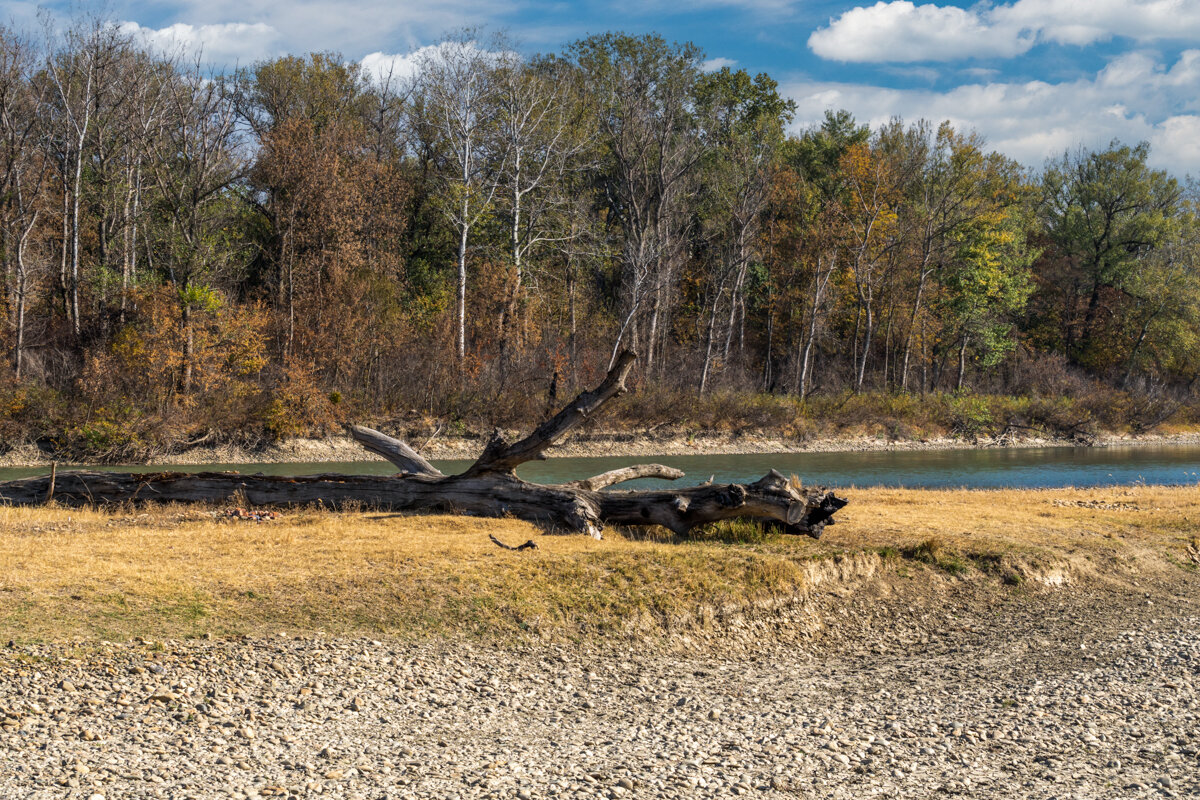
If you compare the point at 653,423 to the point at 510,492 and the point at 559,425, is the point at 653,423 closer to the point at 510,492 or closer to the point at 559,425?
the point at 510,492

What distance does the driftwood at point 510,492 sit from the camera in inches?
553

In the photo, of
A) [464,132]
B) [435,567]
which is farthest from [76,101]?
[435,567]

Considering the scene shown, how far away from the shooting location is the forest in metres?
37.8

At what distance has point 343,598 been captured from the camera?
10.0 metres

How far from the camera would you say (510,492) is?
15117 millimetres

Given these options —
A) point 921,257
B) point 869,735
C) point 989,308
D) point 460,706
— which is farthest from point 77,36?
point 989,308

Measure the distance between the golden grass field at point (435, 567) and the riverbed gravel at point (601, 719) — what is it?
24.0 inches

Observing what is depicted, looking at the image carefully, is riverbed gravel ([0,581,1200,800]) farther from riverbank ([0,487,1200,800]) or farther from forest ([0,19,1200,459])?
forest ([0,19,1200,459])

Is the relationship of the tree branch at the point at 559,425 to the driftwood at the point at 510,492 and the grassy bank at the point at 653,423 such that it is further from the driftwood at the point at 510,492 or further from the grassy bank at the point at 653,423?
the grassy bank at the point at 653,423

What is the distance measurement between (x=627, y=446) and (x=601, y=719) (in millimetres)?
34210

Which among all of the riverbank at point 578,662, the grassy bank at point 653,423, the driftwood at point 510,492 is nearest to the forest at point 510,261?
the grassy bank at point 653,423

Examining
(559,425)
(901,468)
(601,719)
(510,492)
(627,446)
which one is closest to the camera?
(601,719)

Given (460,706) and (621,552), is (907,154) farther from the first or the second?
(460,706)

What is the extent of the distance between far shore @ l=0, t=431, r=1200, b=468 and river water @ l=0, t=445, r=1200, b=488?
1.29 meters
